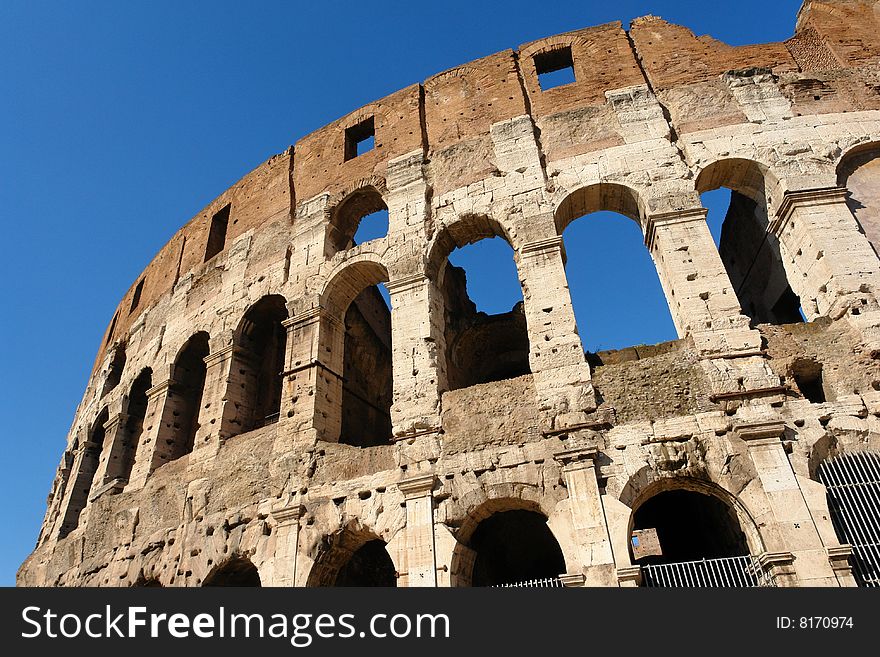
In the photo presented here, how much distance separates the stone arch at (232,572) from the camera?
25.9ft

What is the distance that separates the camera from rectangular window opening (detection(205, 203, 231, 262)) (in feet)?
42.1

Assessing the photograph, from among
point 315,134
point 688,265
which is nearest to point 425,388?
point 688,265

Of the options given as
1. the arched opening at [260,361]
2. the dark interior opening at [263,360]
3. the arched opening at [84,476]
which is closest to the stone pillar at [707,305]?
the arched opening at [260,361]

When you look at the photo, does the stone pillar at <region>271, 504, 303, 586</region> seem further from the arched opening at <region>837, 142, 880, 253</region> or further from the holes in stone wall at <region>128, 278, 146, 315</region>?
the holes in stone wall at <region>128, 278, 146, 315</region>

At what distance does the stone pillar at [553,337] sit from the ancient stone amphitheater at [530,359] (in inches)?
1.3

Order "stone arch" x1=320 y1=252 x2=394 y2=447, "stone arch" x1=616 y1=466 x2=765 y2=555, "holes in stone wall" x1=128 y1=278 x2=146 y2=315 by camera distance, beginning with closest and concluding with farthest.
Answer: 1. "stone arch" x1=616 y1=466 x2=765 y2=555
2. "stone arch" x1=320 y1=252 x2=394 y2=447
3. "holes in stone wall" x1=128 y1=278 x2=146 y2=315

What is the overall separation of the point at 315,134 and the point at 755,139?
8.28m

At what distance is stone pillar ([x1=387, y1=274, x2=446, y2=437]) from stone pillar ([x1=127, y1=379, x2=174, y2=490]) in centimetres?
509

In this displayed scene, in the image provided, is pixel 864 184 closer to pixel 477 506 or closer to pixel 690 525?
pixel 690 525

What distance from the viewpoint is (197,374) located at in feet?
38.1

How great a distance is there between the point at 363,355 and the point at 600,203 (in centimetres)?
532

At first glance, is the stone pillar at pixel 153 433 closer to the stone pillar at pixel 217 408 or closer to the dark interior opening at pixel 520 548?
the stone pillar at pixel 217 408

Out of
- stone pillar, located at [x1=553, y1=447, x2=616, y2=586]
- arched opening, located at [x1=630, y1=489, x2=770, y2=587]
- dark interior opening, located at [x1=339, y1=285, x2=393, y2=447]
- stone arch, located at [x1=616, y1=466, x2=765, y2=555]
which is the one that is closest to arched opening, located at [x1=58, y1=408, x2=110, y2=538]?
dark interior opening, located at [x1=339, y1=285, x2=393, y2=447]

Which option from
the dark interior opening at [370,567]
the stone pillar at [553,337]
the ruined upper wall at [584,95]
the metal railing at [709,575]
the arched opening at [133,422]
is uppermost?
the ruined upper wall at [584,95]
